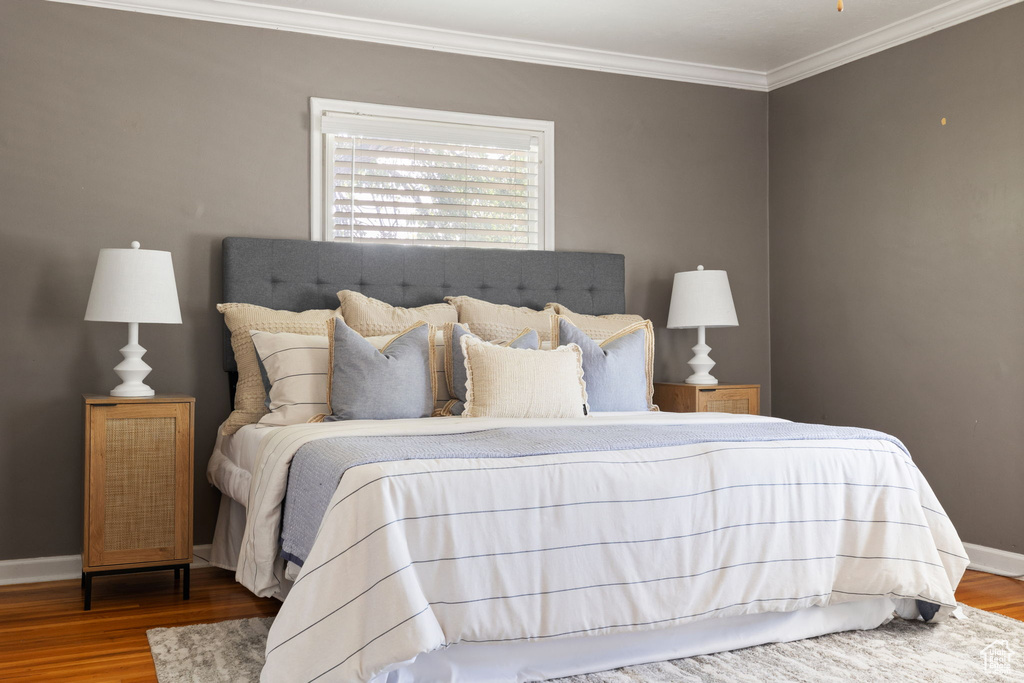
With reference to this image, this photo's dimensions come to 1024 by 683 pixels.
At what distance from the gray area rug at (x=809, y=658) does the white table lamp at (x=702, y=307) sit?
1.84 meters

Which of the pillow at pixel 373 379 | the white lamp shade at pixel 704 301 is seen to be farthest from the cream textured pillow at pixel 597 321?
the pillow at pixel 373 379

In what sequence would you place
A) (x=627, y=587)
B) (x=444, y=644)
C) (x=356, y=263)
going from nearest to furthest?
(x=444, y=644)
(x=627, y=587)
(x=356, y=263)

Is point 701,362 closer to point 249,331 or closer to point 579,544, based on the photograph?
point 249,331

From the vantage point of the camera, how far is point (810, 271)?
482cm

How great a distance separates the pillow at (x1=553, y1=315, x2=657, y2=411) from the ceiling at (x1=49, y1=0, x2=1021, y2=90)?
4.86 ft

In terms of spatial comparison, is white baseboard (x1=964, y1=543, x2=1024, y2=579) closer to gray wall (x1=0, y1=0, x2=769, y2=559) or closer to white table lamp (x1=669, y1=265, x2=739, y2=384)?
Answer: white table lamp (x1=669, y1=265, x2=739, y2=384)

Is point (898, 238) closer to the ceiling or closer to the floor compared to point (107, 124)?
closer to the floor

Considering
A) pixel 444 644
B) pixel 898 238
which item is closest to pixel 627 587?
pixel 444 644

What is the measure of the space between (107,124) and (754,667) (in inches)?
131

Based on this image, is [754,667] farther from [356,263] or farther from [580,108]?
[580,108]

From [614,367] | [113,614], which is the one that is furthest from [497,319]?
[113,614]

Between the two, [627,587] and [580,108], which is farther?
[580,108]

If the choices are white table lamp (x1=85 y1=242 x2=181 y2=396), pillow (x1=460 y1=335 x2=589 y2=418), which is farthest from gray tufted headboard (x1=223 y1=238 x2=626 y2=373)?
pillow (x1=460 y1=335 x2=589 y2=418)

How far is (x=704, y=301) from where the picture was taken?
4.48 metres
